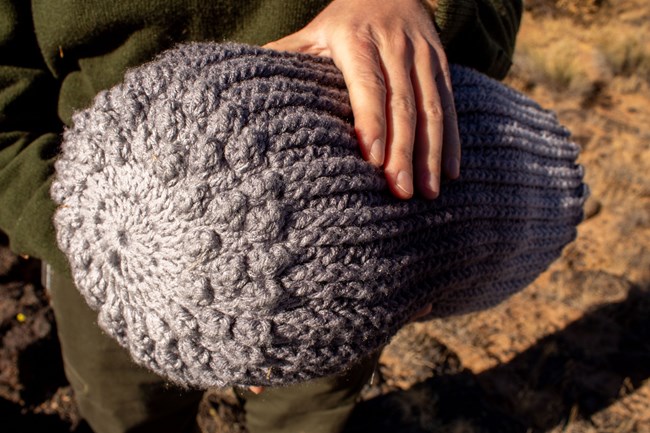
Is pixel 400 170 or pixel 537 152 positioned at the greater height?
pixel 400 170

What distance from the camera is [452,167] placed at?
2.62ft

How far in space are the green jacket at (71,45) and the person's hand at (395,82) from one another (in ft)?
0.25

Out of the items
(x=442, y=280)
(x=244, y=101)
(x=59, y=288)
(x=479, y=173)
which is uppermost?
(x=244, y=101)

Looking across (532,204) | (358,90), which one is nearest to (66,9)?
(358,90)

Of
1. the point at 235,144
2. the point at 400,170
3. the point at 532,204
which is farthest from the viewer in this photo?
the point at 532,204

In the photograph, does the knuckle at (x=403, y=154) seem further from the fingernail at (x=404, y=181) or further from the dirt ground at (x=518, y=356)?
the dirt ground at (x=518, y=356)

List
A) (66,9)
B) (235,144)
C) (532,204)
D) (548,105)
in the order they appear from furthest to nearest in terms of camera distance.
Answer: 1. (548,105)
2. (532,204)
3. (66,9)
4. (235,144)

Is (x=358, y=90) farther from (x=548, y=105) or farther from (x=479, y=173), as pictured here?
(x=548, y=105)

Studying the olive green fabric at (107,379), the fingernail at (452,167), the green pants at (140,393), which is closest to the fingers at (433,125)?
the fingernail at (452,167)

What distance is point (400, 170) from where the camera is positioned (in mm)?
714

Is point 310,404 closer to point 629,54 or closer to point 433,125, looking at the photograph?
point 433,125

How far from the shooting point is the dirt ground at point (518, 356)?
1625 mm

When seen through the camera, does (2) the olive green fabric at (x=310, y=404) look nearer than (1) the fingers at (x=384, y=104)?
No

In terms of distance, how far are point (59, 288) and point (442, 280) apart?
2.51 feet
